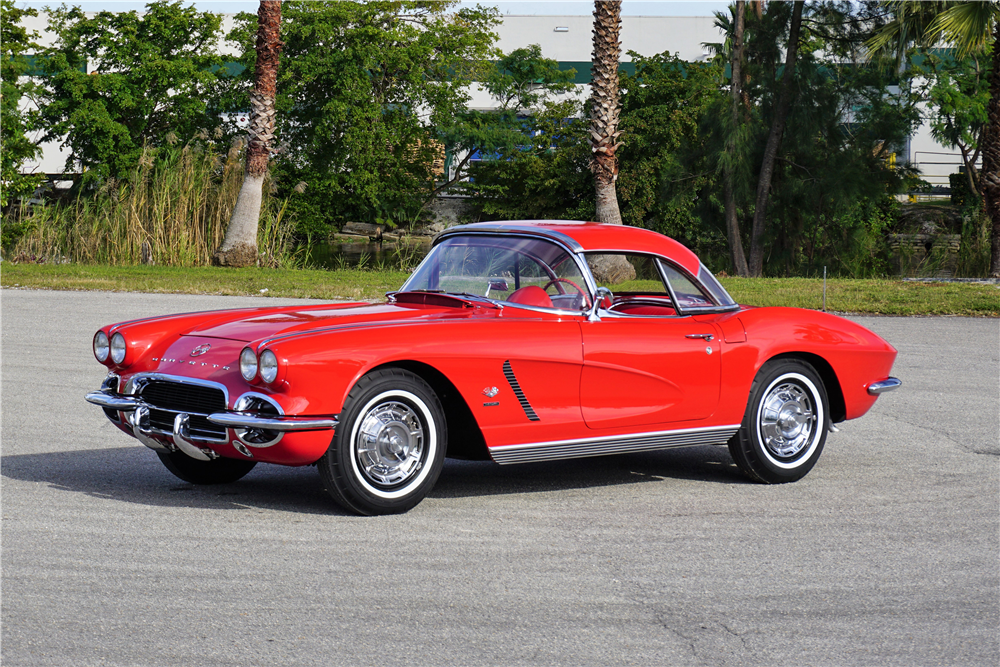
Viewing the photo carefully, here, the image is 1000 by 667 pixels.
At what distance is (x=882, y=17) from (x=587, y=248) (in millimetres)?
25267

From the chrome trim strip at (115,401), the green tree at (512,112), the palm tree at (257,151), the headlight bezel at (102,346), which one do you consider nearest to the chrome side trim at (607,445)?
the chrome trim strip at (115,401)

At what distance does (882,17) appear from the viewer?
94.4ft

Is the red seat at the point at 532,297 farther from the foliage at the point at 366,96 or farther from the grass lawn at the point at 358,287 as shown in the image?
the foliage at the point at 366,96

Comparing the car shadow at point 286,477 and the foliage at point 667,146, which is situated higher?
the foliage at point 667,146

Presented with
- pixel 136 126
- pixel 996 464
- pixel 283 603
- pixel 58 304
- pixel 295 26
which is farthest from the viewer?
pixel 295 26

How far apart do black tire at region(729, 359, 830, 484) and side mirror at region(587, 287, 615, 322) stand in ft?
3.35

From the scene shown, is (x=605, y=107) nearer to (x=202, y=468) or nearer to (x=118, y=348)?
(x=202, y=468)

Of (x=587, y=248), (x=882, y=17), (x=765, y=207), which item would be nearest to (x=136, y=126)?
(x=765, y=207)

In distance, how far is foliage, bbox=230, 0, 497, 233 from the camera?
37188 millimetres

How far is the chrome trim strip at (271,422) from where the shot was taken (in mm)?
5172

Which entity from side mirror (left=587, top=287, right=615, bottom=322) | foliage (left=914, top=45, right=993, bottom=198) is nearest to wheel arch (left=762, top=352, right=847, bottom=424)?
side mirror (left=587, top=287, right=615, bottom=322)

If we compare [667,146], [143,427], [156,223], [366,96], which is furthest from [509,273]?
[366,96]

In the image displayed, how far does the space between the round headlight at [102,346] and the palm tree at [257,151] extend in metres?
17.1

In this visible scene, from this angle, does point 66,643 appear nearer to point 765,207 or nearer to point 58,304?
point 58,304
